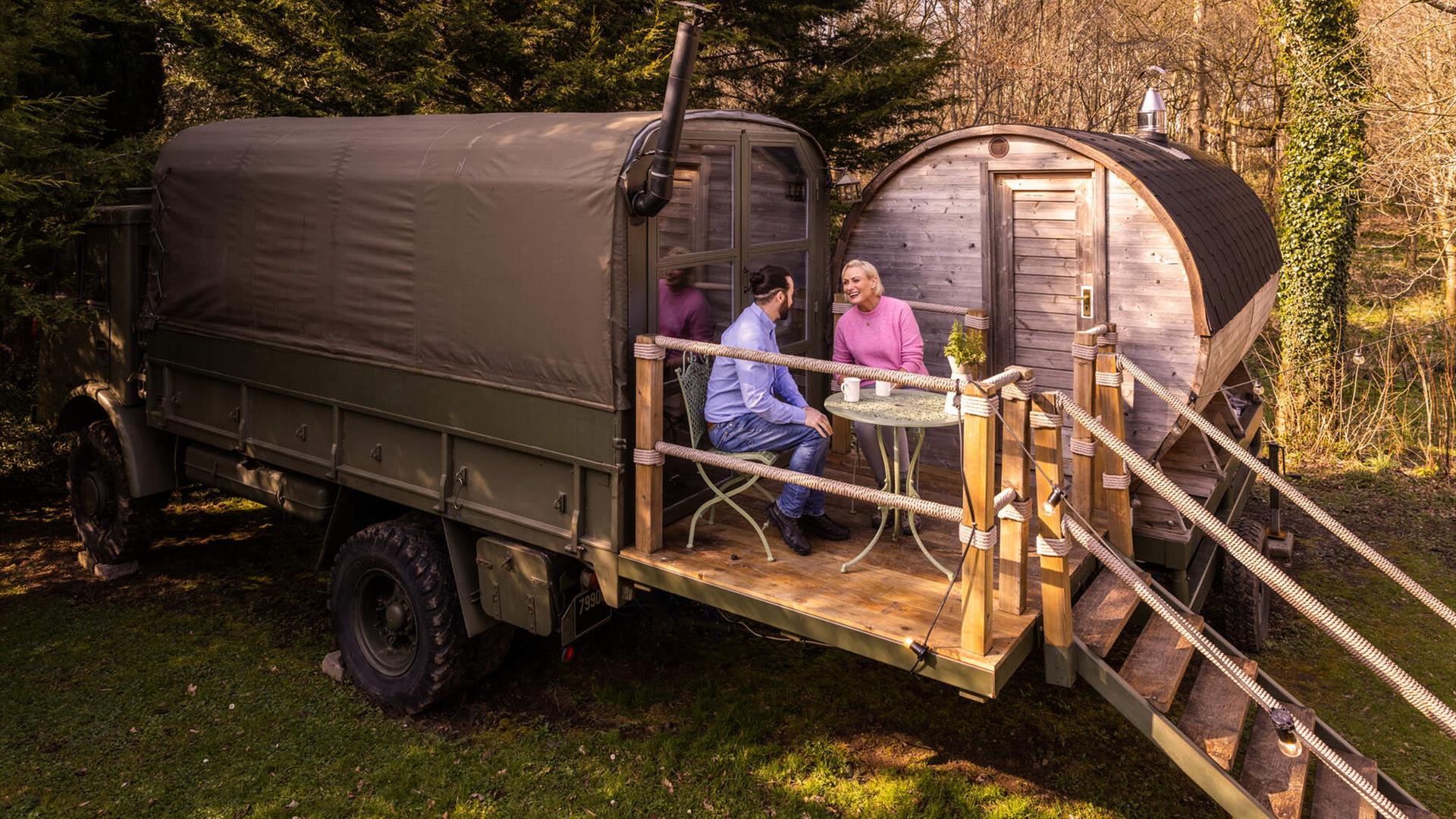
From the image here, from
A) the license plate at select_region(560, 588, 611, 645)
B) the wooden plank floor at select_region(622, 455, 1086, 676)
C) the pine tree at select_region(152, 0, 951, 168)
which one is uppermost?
the pine tree at select_region(152, 0, 951, 168)

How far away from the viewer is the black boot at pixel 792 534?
5.67m

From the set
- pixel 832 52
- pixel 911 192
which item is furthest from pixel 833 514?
pixel 832 52

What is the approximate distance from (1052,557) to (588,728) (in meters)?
3.09

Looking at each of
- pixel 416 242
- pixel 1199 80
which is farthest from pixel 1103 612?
pixel 1199 80

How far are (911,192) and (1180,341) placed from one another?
7.45 ft

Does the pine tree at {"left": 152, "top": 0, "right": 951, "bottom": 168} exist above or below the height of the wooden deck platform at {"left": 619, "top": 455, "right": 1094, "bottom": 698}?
above

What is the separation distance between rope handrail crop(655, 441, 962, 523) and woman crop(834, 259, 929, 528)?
5.55 ft

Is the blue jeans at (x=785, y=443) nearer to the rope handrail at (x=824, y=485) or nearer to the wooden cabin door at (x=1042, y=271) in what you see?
the rope handrail at (x=824, y=485)

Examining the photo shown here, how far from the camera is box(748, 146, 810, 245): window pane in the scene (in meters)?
6.57

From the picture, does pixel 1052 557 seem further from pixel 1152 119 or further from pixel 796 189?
pixel 1152 119

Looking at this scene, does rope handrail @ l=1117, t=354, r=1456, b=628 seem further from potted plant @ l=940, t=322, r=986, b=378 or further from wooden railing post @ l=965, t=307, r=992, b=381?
wooden railing post @ l=965, t=307, r=992, b=381

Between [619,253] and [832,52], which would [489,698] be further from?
[832,52]

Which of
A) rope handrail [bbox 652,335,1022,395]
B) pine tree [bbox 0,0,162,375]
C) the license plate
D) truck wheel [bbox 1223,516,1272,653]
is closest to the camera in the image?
rope handrail [bbox 652,335,1022,395]

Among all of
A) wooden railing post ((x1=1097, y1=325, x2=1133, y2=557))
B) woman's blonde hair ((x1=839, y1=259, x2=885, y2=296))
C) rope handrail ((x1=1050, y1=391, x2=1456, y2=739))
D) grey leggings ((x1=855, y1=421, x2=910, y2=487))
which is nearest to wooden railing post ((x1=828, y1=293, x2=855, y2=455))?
woman's blonde hair ((x1=839, y1=259, x2=885, y2=296))
